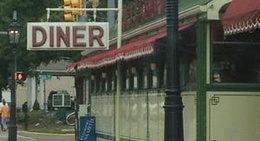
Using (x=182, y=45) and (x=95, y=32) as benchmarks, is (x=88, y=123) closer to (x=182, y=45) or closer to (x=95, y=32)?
(x=95, y=32)

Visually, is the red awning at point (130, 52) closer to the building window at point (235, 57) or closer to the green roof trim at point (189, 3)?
the green roof trim at point (189, 3)

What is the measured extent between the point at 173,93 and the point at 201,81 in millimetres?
1695

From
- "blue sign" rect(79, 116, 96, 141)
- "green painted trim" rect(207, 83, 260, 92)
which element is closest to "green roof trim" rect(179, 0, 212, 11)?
"green painted trim" rect(207, 83, 260, 92)

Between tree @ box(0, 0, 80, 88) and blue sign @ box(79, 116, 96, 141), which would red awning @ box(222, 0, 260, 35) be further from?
tree @ box(0, 0, 80, 88)

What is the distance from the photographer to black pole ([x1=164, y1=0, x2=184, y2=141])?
361 inches

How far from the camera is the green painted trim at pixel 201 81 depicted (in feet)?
35.3

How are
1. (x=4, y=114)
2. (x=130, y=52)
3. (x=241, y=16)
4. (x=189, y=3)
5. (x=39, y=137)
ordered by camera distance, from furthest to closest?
(x=4, y=114), (x=39, y=137), (x=130, y=52), (x=189, y=3), (x=241, y=16)

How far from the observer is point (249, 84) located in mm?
10992

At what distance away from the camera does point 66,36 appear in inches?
595

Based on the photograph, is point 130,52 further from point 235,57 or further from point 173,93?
point 173,93

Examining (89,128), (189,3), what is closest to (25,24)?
(89,128)

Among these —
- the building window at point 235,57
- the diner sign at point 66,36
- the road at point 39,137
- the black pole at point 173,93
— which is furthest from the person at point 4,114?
the black pole at point 173,93

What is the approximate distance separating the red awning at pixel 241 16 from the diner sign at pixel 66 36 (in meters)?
5.42

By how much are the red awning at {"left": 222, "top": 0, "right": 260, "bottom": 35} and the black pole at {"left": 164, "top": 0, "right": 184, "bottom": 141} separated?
0.86 meters
